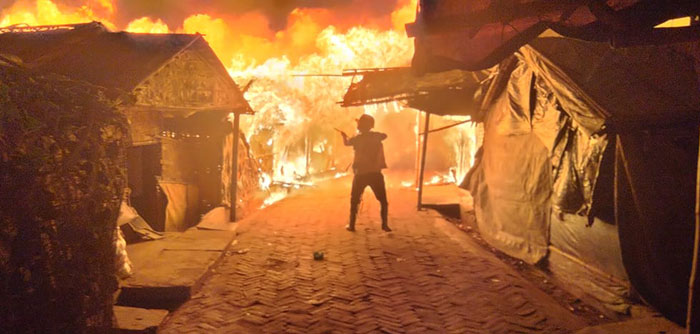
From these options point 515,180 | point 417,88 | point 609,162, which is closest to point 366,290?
point 609,162

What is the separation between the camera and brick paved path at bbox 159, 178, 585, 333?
4.87 metres

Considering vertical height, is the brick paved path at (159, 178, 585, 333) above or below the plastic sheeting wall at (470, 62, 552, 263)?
below

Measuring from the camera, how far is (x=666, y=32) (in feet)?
11.7

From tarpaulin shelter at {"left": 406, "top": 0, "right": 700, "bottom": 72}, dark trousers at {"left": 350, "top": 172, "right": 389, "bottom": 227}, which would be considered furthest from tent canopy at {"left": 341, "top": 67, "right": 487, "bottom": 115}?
tarpaulin shelter at {"left": 406, "top": 0, "right": 700, "bottom": 72}

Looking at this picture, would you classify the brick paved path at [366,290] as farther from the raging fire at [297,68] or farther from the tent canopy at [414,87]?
the raging fire at [297,68]

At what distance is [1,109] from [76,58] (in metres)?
5.36

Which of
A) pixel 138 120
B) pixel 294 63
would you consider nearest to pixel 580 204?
pixel 138 120

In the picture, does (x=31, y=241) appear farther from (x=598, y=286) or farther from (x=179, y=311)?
(x=598, y=286)

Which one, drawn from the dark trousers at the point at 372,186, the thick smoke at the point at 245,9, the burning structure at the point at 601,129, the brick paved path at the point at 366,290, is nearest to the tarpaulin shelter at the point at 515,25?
the burning structure at the point at 601,129

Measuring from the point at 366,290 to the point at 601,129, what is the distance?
3455 millimetres

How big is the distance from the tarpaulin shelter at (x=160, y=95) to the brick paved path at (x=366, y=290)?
7.87 feet

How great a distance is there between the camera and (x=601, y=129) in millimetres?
4871

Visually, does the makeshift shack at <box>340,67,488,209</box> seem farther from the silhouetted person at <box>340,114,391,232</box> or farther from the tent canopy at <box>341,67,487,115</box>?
the silhouetted person at <box>340,114,391,232</box>

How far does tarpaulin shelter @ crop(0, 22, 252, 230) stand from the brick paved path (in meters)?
2.40
